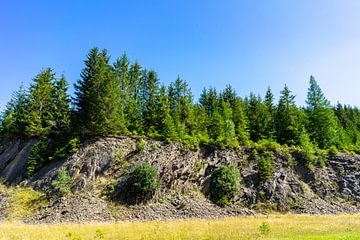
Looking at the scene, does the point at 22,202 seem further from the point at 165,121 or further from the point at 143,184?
the point at 165,121

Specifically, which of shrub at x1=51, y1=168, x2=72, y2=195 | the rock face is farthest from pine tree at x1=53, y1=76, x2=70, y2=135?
shrub at x1=51, y1=168, x2=72, y2=195

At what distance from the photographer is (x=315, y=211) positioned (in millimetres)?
28531

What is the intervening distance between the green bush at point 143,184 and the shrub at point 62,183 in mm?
6133

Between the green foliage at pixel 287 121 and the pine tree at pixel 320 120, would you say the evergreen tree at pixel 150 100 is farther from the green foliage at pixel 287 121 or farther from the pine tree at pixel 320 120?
the pine tree at pixel 320 120

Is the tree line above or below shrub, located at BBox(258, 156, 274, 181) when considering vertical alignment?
above

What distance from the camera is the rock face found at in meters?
25.6

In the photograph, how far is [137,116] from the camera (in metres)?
A: 43.3

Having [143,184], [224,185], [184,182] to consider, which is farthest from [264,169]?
[143,184]

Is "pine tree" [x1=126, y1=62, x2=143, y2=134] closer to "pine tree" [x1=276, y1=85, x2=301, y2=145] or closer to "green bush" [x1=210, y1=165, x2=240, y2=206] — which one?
"green bush" [x1=210, y1=165, x2=240, y2=206]

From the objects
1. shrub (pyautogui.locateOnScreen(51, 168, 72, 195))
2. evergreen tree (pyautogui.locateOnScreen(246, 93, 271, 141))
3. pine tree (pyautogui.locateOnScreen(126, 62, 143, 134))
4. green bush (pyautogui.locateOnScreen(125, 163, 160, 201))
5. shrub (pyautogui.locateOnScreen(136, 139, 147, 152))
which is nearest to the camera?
shrub (pyautogui.locateOnScreen(51, 168, 72, 195))

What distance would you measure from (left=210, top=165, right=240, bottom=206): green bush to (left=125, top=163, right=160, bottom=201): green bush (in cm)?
705

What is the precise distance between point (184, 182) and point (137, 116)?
17.3m

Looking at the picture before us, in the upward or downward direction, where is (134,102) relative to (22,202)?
upward

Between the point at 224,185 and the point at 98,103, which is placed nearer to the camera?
the point at 224,185
